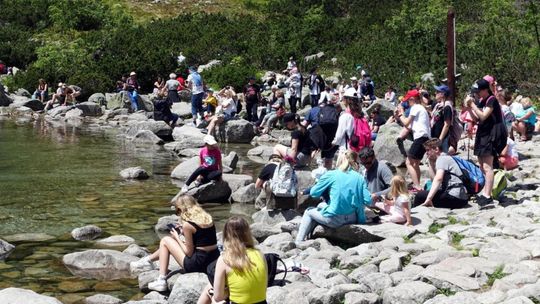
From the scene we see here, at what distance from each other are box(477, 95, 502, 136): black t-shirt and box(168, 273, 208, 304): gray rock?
5.05 m

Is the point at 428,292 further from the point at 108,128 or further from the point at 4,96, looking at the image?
the point at 4,96

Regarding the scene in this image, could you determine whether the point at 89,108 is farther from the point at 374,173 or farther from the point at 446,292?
the point at 446,292

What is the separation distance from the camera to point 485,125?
430 inches

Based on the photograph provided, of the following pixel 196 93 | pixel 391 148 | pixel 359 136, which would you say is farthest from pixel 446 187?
pixel 196 93

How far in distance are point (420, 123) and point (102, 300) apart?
20.6ft

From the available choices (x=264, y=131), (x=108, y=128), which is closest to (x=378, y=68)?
(x=264, y=131)

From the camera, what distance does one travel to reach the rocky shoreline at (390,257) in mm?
7203

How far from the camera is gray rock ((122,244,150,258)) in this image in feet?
31.9

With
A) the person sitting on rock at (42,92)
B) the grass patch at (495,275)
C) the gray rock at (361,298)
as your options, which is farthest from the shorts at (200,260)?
the person sitting on rock at (42,92)

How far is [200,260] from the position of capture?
8.25 metres

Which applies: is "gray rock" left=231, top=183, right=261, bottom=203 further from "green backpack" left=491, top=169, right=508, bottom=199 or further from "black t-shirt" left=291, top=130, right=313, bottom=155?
"green backpack" left=491, top=169, right=508, bottom=199

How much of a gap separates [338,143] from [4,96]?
2202 cm

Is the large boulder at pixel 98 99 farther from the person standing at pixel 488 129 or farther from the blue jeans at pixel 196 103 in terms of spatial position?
the person standing at pixel 488 129

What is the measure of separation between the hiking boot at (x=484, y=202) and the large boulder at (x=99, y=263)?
16.1 feet
